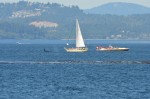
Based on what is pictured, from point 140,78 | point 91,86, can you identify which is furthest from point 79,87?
point 140,78

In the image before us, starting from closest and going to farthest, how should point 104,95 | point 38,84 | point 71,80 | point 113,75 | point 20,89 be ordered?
point 104,95 → point 20,89 → point 38,84 → point 71,80 → point 113,75

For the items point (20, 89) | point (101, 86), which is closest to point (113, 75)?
point (101, 86)

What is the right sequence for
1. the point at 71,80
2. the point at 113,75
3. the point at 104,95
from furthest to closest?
the point at 113,75, the point at 71,80, the point at 104,95

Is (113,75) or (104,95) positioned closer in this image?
(104,95)

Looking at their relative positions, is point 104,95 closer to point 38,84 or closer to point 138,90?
point 138,90

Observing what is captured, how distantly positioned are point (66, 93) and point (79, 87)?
6.92 meters

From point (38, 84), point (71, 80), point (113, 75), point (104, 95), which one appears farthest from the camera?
point (113, 75)

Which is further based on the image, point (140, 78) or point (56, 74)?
point (56, 74)

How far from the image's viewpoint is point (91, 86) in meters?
82.8

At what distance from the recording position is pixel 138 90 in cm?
7769

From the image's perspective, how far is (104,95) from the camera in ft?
240

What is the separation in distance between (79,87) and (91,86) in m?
1.97

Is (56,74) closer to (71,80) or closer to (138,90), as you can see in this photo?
(71,80)

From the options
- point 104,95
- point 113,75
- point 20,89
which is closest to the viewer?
point 104,95
